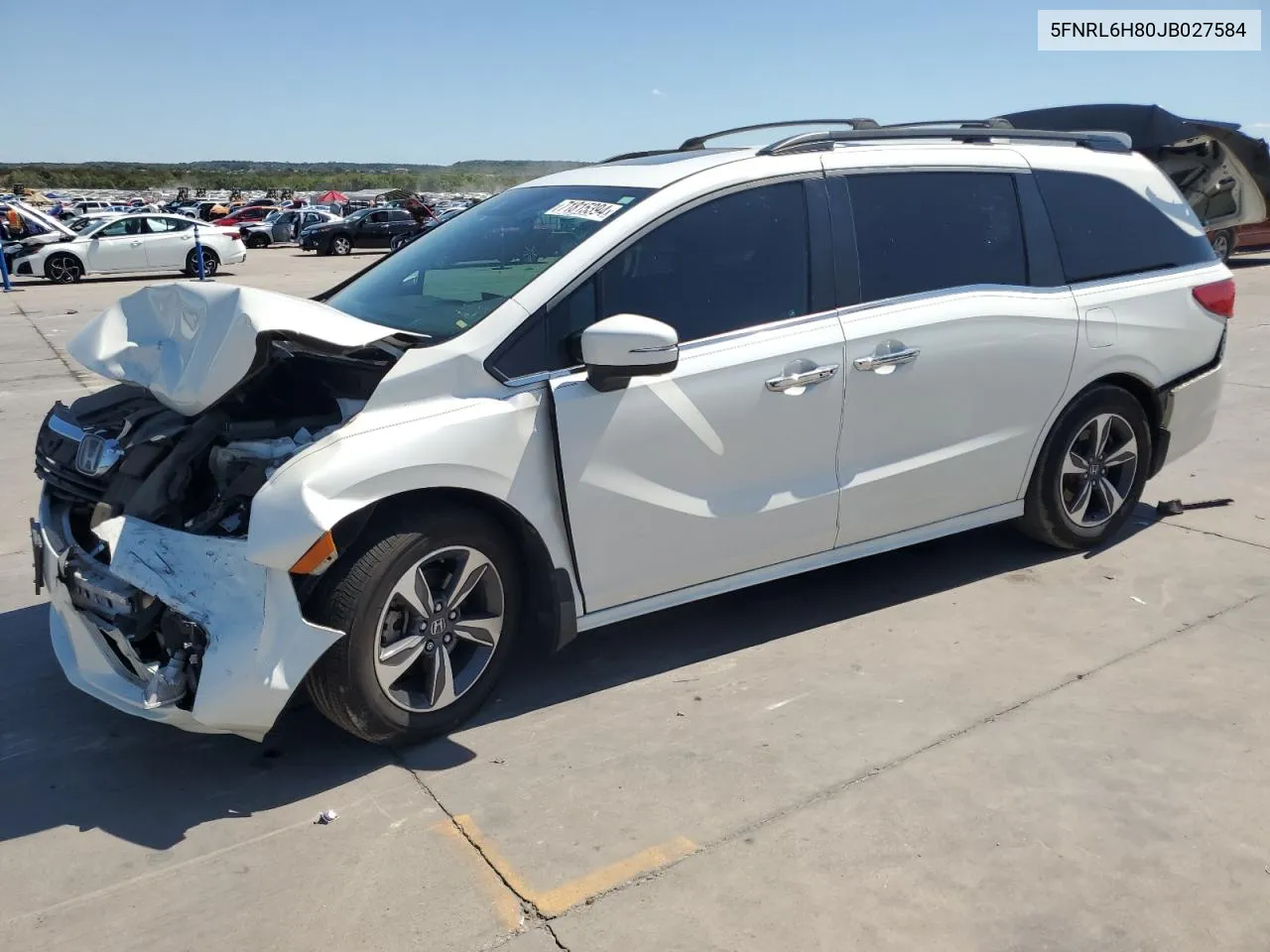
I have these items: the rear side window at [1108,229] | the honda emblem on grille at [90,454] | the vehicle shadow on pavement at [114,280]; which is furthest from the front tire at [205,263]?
the rear side window at [1108,229]

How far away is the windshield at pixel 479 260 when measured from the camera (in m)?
3.81

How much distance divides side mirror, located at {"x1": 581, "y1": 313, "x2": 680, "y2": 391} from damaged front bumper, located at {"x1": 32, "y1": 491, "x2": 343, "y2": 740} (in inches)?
45.7

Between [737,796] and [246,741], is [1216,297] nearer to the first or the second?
[737,796]

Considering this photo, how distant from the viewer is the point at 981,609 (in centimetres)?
468

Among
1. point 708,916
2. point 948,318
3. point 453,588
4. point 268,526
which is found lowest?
point 708,916

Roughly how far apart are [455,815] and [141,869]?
86 cm

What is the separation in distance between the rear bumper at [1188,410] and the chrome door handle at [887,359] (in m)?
1.78

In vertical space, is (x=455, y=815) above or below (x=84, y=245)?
below

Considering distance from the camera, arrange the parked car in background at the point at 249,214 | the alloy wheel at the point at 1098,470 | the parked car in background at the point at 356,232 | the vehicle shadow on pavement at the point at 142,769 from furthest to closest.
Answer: the parked car in background at the point at 249,214 < the parked car in background at the point at 356,232 < the alloy wheel at the point at 1098,470 < the vehicle shadow on pavement at the point at 142,769

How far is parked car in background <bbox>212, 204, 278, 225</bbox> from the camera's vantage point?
154 feet

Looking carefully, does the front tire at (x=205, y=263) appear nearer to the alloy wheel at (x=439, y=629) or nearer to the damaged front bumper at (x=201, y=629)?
the damaged front bumper at (x=201, y=629)

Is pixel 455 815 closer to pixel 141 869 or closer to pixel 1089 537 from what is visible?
pixel 141 869

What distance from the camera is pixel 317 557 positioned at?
315 centimetres

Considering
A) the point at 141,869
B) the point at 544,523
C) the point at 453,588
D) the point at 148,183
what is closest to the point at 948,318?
the point at 544,523
